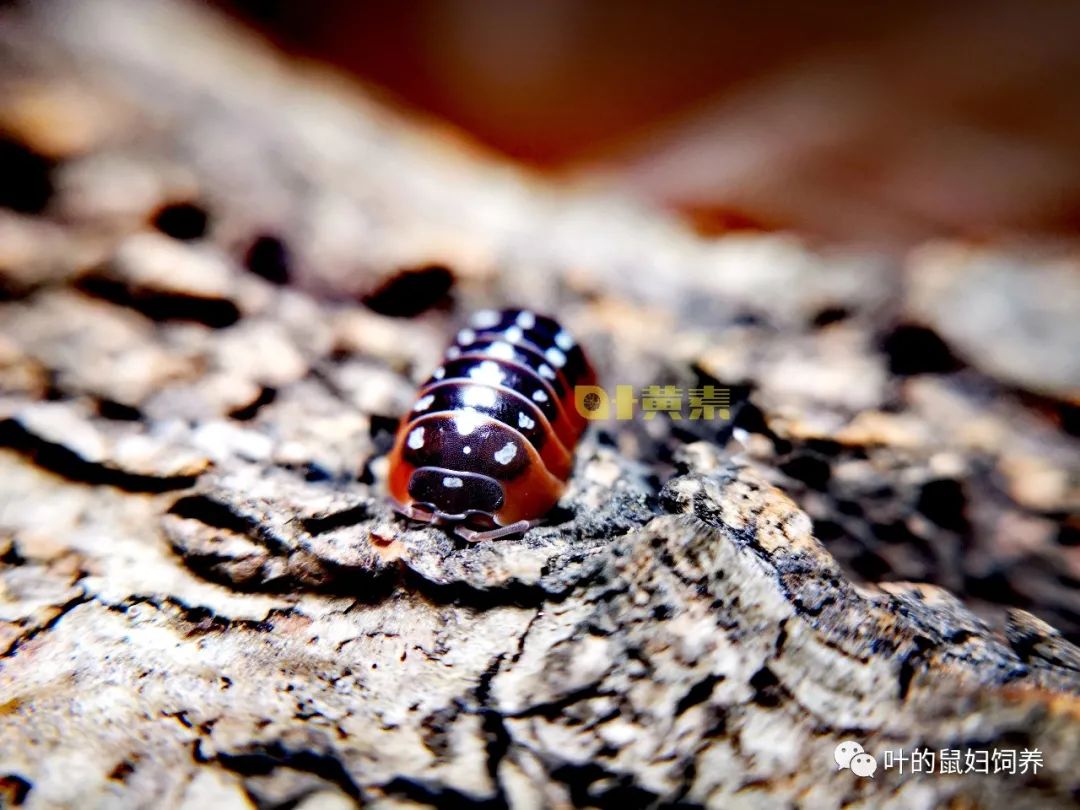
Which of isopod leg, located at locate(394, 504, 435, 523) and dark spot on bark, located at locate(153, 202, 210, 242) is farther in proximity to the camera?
dark spot on bark, located at locate(153, 202, 210, 242)

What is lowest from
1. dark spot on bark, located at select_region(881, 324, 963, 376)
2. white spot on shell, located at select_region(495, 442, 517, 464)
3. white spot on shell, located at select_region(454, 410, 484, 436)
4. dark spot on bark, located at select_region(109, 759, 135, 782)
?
dark spot on bark, located at select_region(109, 759, 135, 782)

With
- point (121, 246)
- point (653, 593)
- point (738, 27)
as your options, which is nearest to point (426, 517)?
point (653, 593)

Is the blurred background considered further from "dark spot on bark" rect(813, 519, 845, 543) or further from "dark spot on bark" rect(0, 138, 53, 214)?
"dark spot on bark" rect(0, 138, 53, 214)

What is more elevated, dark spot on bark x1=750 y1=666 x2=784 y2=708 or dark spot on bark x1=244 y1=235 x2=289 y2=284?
dark spot on bark x1=244 y1=235 x2=289 y2=284

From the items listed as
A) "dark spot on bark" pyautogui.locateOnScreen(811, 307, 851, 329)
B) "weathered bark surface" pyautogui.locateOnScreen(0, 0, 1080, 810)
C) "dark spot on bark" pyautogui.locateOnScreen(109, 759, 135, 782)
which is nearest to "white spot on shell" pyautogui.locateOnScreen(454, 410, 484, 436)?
"weathered bark surface" pyautogui.locateOnScreen(0, 0, 1080, 810)

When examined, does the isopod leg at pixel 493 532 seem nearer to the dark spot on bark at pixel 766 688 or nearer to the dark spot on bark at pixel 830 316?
the dark spot on bark at pixel 766 688

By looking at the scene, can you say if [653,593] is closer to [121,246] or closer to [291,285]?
[291,285]
